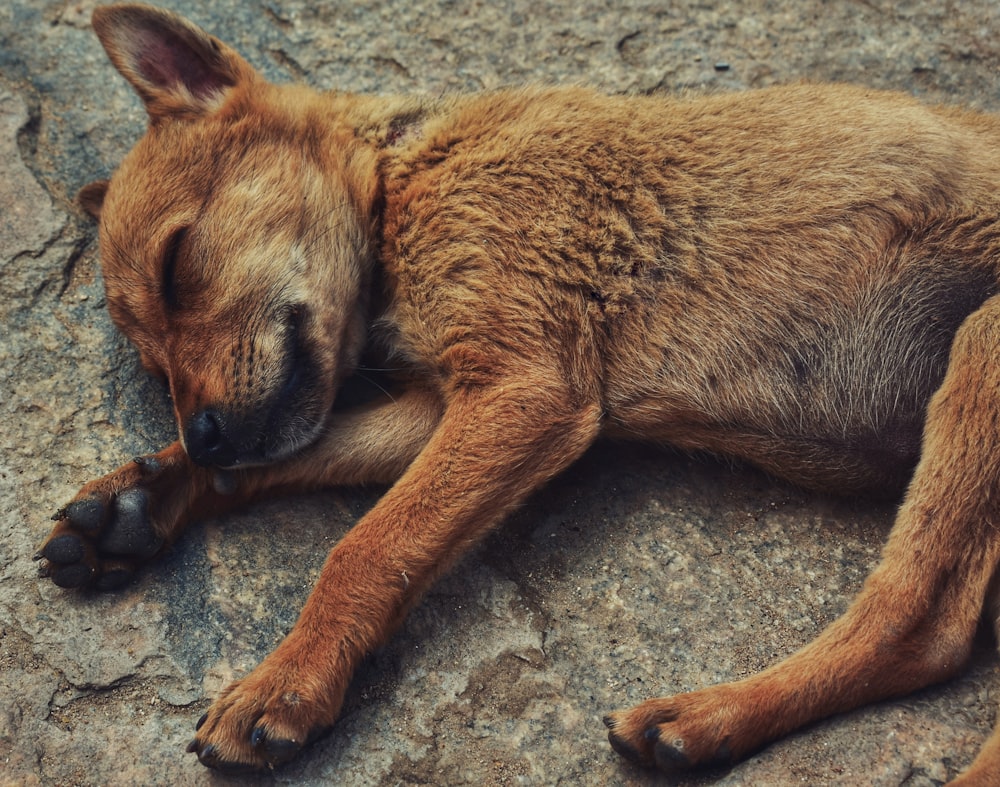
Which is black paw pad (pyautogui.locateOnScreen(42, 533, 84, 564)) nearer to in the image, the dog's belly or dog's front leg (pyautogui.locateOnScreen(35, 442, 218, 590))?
dog's front leg (pyautogui.locateOnScreen(35, 442, 218, 590))

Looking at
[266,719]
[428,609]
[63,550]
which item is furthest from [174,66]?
[266,719]

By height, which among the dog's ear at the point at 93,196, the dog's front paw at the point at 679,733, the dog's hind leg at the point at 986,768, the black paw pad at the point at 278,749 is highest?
the dog's ear at the point at 93,196

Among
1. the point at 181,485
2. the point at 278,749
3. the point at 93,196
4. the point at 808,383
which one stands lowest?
the point at 278,749

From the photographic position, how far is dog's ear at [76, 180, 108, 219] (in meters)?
4.91

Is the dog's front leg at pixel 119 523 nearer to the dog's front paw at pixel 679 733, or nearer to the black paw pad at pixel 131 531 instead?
the black paw pad at pixel 131 531

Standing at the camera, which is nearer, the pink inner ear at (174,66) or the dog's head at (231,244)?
the dog's head at (231,244)

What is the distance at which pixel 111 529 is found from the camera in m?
3.93

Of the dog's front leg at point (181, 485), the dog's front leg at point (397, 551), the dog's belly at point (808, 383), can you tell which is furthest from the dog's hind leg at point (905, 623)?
the dog's front leg at point (181, 485)

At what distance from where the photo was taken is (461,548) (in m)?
3.83

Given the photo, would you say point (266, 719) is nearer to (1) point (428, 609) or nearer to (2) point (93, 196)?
(1) point (428, 609)

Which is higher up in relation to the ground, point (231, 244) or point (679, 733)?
point (231, 244)

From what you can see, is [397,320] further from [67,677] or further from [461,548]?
[67,677]

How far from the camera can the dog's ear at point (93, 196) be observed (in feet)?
16.1

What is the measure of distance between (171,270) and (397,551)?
59.8 inches
